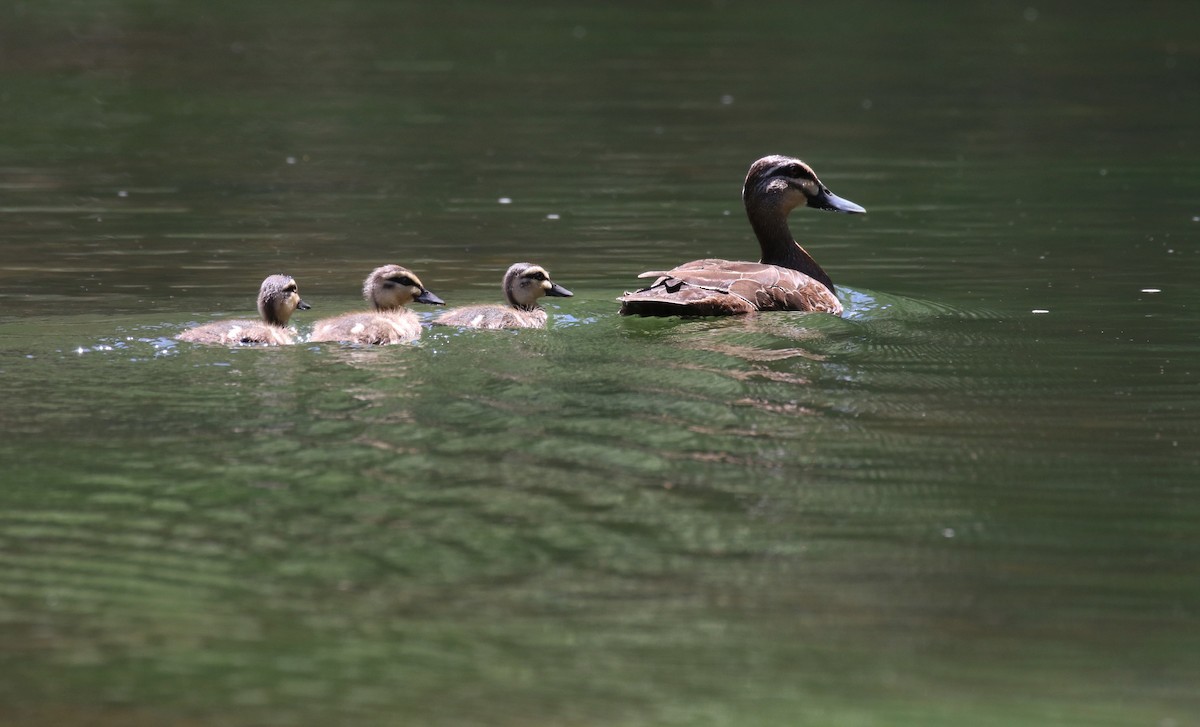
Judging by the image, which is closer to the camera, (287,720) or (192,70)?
(287,720)

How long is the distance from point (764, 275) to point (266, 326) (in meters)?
3.07

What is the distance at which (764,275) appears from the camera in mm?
10891

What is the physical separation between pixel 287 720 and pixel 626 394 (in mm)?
3623

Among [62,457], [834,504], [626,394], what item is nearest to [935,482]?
[834,504]

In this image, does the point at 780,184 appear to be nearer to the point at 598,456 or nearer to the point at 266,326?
the point at 266,326

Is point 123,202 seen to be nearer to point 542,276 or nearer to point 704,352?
point 542,276

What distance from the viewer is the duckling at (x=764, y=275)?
10.3 meters

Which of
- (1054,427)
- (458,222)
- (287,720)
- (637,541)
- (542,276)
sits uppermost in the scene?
(458,222)

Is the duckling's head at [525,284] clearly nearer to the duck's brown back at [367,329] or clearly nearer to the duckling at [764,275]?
the duckling at [764,275]

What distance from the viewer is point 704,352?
9.32m

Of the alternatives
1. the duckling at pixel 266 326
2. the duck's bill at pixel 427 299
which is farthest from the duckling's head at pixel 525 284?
the duckling at pixel 266 326

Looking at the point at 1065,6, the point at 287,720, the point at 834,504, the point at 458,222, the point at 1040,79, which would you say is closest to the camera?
the point at 287,720

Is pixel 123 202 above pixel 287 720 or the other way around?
above

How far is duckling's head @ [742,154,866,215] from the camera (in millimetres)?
12117
